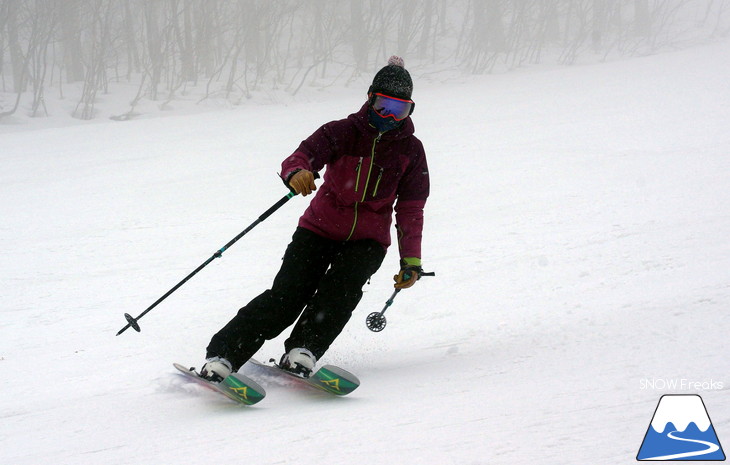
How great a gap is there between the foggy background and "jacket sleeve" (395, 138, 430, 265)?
51.1ft

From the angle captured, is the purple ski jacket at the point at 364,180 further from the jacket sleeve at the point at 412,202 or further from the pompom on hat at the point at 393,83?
the pompom on hat at the point at 393,83

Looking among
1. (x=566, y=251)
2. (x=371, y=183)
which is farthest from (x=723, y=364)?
(x=566, y=251)

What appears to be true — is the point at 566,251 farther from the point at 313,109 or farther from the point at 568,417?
the point at 313,109

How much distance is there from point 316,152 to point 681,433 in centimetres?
194

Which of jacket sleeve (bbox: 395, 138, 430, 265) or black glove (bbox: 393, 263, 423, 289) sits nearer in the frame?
black glove (bbox: 393, 263, 423, 289)

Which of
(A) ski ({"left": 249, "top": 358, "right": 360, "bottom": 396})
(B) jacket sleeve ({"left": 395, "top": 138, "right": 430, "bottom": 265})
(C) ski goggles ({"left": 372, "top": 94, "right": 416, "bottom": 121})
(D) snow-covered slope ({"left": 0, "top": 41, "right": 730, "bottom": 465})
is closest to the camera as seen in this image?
(D) snow-covered slope ({"left": 0, "top": 41, "right": 730, "bottom": 465})

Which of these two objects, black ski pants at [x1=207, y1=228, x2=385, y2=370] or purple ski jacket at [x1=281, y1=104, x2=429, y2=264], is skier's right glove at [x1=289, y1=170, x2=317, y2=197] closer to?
purple ski jacket at [x1=281, y1=104, x2=429, y2=264]

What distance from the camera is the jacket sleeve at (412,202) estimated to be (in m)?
3.41

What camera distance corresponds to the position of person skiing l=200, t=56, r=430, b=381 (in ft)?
10.4

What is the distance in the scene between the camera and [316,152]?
326cm

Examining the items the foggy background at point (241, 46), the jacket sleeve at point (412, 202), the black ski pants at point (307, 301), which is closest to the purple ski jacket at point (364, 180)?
the jacket sleeve at point (412, 202)

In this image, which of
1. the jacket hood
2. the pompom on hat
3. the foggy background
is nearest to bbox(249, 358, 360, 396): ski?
the jacket hood

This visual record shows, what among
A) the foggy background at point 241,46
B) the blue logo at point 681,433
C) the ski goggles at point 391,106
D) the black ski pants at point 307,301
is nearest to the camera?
the blue logo at point 681,433

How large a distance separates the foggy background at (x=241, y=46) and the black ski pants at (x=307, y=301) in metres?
15.5
